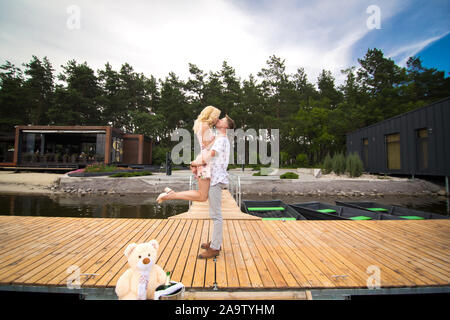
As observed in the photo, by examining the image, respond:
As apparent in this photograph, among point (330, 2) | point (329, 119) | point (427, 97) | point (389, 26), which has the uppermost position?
point (427, 97)

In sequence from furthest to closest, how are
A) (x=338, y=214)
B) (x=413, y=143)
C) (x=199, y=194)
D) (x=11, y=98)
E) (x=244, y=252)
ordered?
1. (x=11, y=98)
2. (x=413, y=143)
3. (x=338, y=214)
4. (x=244, y=252)
5. (x=199, y=194)

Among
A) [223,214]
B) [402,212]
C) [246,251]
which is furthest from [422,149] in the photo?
[246,251]

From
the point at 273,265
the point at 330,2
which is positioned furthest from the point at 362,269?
the point at 330,2

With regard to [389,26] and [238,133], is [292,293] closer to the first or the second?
[389,26]

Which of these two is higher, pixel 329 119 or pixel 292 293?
pixel 329 119

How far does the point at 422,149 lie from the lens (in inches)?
550

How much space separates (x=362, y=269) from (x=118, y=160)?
77.3 ft

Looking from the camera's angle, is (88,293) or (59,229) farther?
(59,229)

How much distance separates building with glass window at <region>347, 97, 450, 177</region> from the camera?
484 inches

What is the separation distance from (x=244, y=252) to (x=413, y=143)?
17034 mm

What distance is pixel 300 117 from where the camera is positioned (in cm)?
2892

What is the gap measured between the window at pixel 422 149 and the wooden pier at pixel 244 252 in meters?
12.4

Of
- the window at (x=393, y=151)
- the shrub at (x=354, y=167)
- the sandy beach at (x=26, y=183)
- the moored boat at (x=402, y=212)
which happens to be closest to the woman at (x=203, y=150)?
the moored boat at (x=402, y=212)

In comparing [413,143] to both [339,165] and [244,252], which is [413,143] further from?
[244,252]
